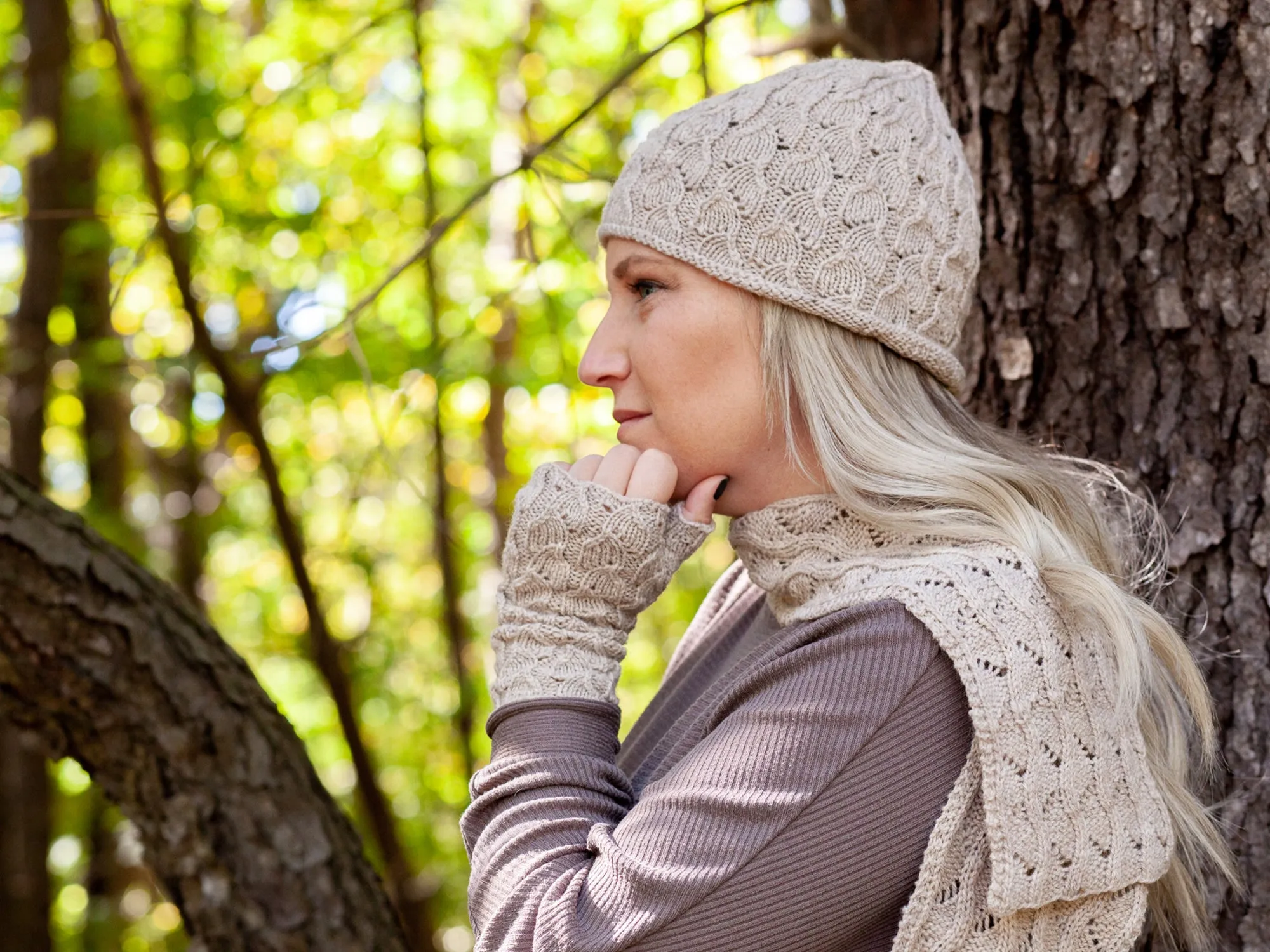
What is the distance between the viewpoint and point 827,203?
70.7 inches

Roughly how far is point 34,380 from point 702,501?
4484mm

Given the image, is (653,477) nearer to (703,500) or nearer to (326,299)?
(703,500)

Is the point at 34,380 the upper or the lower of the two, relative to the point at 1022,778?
lower

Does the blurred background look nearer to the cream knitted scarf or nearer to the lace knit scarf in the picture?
the cream knitted scarf

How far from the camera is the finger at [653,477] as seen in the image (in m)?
1.79

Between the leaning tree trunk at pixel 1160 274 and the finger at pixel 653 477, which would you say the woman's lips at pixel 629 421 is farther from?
the leaning tree trunk at pixel 1160 274

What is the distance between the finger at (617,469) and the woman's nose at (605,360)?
12 centimetres

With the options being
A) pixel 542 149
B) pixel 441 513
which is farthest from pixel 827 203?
pixel 441 513

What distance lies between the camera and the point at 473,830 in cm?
170

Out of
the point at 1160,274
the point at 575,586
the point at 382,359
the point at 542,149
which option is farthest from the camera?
the point at 382,359

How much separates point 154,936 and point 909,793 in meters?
8.45

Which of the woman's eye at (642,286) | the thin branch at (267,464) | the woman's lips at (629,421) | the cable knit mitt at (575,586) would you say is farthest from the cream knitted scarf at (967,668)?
the thin branch at (267,464)

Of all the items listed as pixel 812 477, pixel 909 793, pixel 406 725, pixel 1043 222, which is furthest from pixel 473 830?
pixel 406 725

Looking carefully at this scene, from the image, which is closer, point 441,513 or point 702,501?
point 702,501
